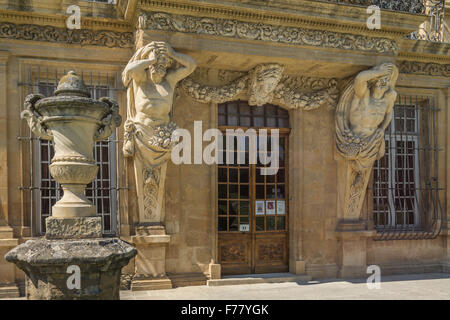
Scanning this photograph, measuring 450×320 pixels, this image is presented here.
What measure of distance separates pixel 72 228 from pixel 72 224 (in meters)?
0.04

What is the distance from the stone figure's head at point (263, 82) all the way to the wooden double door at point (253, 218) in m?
0.90

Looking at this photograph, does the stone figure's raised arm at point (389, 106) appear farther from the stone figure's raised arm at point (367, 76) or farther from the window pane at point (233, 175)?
the window pane at point (233, 175)

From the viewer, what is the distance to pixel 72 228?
14.2 feet

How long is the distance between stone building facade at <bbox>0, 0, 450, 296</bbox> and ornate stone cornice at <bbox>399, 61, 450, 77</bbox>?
0.04 meters

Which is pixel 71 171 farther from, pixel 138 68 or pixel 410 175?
pixel 410 175

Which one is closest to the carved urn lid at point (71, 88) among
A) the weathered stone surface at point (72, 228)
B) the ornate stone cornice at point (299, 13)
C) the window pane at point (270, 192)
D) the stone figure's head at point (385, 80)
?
the weathered stone surface at point (72, 228)

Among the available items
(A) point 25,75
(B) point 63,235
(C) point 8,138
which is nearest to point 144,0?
(A) point 25,75

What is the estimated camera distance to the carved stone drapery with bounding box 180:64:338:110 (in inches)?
304

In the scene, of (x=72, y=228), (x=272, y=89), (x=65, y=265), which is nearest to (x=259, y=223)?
(x=272, y=89)

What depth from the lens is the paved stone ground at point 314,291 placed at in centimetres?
683

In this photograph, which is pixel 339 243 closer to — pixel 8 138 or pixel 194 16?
pixel 194 16

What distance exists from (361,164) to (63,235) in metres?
5.54

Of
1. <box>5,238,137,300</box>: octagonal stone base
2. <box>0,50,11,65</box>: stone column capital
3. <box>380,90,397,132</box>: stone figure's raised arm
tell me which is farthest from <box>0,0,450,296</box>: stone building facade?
<box>5,238,137,300</box>: octagonal stone base

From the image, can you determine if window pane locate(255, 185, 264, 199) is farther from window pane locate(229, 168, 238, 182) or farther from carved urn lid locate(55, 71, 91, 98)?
carved urn lid locate(55, 71, 91, 98)
